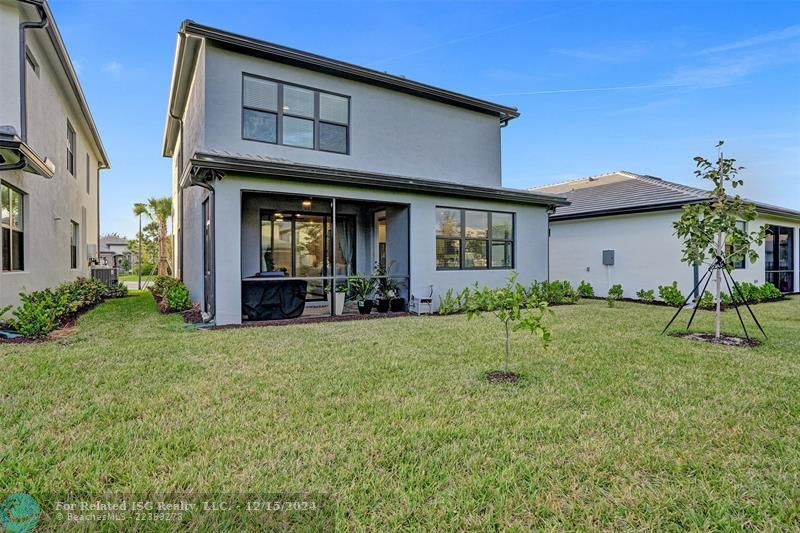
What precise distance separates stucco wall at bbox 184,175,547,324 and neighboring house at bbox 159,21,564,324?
1.1 inches

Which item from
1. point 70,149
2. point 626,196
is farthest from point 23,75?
point 626,196

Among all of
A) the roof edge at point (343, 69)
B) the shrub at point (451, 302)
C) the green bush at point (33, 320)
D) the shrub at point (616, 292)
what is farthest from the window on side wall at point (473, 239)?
the green bush at point (33, 320)

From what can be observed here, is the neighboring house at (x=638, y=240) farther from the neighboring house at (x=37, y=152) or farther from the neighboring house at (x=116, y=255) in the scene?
the neighboring house at (x=116, y=255)

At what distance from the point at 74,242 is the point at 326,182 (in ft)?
31.2

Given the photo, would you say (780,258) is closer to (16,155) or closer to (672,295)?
(672,295)

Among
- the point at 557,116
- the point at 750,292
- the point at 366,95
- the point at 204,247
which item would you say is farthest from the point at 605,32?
the point at 204,247

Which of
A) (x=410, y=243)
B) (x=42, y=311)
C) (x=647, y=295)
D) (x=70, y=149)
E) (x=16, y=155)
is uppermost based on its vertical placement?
(x=70, y=149)

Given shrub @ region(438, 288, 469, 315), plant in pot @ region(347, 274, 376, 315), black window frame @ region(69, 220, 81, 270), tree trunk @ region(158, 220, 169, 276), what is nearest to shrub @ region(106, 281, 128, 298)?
black window frame @ region(69, 220, 81, 270)

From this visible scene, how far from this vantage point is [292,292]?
8.50 meters

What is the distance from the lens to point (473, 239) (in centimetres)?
1066

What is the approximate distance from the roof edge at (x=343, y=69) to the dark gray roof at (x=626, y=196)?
405 cm

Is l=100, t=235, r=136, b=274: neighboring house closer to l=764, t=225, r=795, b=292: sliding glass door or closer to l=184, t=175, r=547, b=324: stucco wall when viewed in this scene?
l=184, t=175, r=547, b=324: stucco wall

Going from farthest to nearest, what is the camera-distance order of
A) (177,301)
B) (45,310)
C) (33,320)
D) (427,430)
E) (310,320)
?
1. (177,301)
2. (310,320)
3. (45,310)
4. (33,320)
5. (427,430)

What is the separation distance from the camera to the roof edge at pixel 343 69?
852 cm
